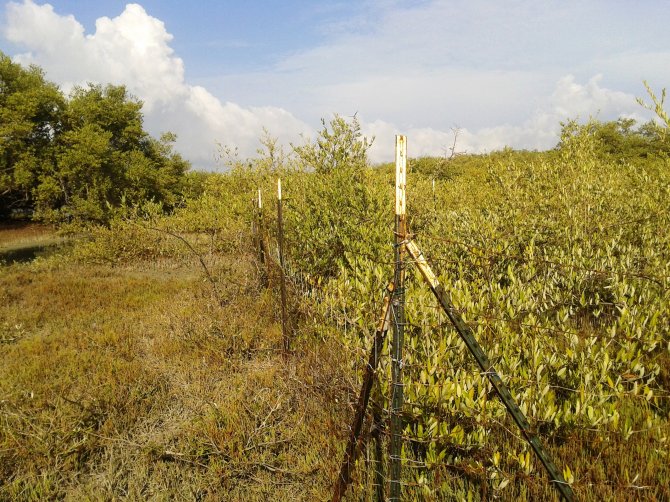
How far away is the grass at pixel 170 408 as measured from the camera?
4.14m

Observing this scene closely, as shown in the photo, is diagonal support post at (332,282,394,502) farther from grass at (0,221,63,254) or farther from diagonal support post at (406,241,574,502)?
grass at (0,221,63,254)

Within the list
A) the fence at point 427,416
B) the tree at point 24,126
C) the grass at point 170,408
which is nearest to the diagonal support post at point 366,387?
the fence at point 427,416

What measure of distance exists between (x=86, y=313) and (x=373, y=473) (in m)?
8.95

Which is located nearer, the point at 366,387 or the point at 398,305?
the point at 398,305

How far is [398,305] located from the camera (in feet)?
8.47

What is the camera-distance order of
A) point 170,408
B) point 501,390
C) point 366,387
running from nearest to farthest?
point 501,390, point 366,387, point 170,408

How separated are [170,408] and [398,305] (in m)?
4.47

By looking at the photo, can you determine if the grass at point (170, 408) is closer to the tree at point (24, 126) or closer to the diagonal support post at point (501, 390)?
the diagonal support post at point (501, 390)

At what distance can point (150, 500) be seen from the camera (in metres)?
3.98

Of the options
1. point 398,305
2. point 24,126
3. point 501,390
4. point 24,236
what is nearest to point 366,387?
point 398,305

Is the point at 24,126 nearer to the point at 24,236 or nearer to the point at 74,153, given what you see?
the point at 74,153

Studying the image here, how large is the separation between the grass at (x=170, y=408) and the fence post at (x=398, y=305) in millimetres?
1497

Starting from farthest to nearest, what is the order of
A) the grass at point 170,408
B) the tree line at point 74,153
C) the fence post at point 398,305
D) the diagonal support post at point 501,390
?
the tree line at point 74,153
the grass at point 170,408
the fence post at point 398,305
the diagonal support post at point 501,390

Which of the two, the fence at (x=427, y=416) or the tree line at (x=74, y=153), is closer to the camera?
the fence at (x=427, y=416)
